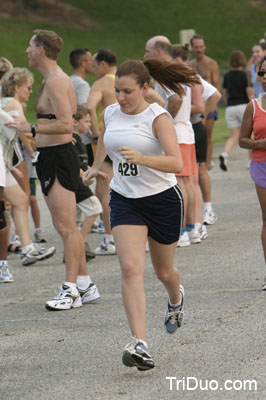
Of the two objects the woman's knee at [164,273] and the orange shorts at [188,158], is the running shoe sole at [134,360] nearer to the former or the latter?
the woman's knee at [164,273]

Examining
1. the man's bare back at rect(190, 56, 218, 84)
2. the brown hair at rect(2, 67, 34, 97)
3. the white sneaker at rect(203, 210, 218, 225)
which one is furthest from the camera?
the man's bare back at rect(190, 56, 218, 84)

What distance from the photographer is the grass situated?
1722 inches

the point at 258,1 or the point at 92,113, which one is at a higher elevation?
the point at 92,113

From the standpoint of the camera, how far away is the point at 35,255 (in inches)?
409

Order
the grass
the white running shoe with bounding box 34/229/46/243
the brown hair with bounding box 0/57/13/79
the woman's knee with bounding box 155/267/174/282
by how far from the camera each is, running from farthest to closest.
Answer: the grass < the white running shoe with bounding box 34/229/46/243 < the brown hair with bounding box 0/57/13/79 < the woman's knee with bounding box 155/267/174/282

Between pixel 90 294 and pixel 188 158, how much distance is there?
2.83 m

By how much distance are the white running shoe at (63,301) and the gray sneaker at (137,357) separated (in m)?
2.22

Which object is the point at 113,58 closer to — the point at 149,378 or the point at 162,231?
the point at 162,231

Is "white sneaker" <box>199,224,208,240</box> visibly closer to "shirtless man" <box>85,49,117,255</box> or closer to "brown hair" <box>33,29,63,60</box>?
"shirtless man" <box>85,49,117,255</box>

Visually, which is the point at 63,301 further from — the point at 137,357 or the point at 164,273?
the point at 137,357

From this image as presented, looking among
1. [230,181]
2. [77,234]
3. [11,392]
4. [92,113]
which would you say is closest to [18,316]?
[77,234]

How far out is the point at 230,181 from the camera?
53.7 ft

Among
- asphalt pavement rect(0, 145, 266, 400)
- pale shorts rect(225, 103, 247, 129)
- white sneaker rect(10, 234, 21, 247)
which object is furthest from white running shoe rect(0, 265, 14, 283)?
pale shorts rect(225, 103, 247, 129)

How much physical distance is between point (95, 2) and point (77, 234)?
1845 inches
